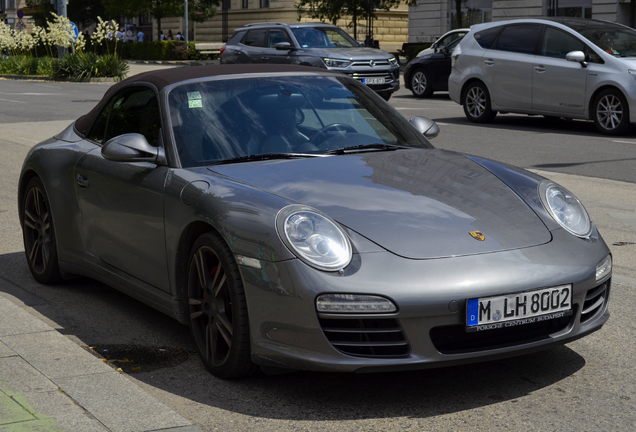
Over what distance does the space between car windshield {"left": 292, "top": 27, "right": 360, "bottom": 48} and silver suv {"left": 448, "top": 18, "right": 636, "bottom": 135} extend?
4.98m

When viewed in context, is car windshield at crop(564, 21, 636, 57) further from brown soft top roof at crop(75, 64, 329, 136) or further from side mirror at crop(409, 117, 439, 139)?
brown soft top roof at crop(75, 64, 329, 136)

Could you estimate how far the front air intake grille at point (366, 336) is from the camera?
3.47 metres

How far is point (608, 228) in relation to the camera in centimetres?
725

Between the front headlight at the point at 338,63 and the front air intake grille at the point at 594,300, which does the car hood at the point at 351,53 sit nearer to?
the front headlight at the point at 338,63

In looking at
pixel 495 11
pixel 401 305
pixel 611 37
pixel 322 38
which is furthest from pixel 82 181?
pixel 495 11

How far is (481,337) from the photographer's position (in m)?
3.62

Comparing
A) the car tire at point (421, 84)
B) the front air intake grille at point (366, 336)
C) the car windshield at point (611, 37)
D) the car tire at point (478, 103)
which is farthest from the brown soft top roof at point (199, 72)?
the car tire at point (421, 84)

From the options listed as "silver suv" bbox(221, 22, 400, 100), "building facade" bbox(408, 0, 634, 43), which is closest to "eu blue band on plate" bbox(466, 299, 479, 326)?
"silver suv" bbox(221, 22, 400, 100)

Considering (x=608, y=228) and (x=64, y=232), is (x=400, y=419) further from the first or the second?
(x=608, y=228)

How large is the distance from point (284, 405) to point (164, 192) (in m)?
1.21

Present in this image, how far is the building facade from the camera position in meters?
34.8

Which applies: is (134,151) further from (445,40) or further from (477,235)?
(445,40)

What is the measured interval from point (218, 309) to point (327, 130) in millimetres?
1198

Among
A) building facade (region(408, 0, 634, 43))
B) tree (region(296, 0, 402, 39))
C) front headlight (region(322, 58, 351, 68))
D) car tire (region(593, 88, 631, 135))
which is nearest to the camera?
car tire (region(593, 88, 631, 135))
